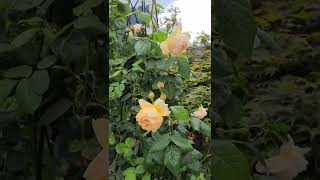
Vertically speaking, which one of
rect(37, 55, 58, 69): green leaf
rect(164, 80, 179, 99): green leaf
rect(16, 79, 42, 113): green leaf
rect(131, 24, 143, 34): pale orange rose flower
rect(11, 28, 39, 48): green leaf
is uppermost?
rect(131, 24, 143, 34): pale orange rose flower

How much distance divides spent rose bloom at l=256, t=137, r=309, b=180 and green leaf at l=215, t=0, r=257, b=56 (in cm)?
45

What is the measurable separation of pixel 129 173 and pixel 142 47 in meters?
0.45

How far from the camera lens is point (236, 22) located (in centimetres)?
54

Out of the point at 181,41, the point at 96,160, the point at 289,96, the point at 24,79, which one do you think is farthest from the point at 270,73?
the point at 24,79

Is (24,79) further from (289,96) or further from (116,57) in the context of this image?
(116,57)

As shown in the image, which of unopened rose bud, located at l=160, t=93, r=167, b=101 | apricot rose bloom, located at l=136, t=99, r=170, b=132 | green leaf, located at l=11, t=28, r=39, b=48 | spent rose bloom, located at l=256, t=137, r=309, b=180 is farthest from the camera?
unopened rose bud, located at l=160, t=93, r=167, b=101

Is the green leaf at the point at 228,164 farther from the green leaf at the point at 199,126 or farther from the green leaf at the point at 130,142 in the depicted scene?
the green leaf at the point at 130,142

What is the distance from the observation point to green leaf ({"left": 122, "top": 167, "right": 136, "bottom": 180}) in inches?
63.5

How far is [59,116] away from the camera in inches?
26.7

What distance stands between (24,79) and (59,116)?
8 centimetres

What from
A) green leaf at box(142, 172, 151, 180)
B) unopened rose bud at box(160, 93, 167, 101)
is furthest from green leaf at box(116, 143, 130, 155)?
unopened rose bud at box(160, 93, 167, 101)

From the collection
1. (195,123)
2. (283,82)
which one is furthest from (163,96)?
(283,82)

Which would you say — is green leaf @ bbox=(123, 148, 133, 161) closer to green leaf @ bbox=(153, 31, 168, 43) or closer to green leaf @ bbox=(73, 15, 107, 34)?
green leaf @ bbox=(153, 31, 168, 43)

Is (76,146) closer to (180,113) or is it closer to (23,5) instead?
(23,5)
